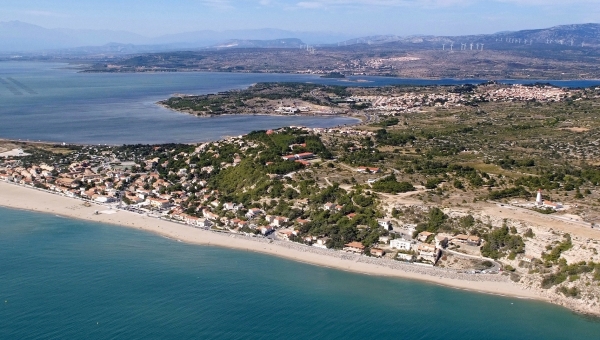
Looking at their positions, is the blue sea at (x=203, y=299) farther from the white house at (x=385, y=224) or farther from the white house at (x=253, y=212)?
the white house at (x=385, y=224)

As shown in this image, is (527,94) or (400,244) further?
(527,94)

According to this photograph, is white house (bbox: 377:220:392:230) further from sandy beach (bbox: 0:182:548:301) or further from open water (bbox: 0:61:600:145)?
open water (bbox: 0:61:600:145)

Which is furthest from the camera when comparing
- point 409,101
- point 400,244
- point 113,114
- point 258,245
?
point 409,101

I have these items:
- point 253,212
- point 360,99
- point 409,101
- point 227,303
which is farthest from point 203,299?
point 360,99

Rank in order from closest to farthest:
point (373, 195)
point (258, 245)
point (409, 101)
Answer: point (258, 245) < point (373, 195) < point (409, 101)

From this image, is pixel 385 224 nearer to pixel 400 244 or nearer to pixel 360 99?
pixel 400 244

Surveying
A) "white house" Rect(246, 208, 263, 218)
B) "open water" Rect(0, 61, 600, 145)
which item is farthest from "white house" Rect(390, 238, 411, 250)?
"open water" Rect(0, 61, 600, 145)
